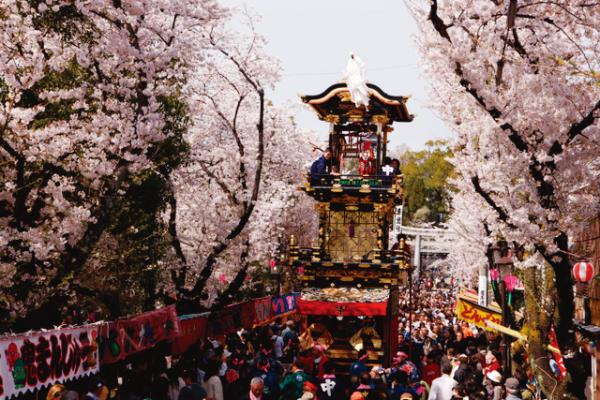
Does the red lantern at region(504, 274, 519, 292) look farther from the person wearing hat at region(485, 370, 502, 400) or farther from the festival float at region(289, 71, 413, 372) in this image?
the person wearing hat at region(485, 370, 502, 400)

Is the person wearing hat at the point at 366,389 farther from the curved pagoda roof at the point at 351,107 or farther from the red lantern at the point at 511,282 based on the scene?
the curved pagoda roof at the point at 351,107

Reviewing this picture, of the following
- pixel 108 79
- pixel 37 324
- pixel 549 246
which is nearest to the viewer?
pixel 549 246

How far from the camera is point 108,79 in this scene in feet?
53.6

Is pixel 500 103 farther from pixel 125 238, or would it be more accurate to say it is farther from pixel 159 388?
pixel 125 238

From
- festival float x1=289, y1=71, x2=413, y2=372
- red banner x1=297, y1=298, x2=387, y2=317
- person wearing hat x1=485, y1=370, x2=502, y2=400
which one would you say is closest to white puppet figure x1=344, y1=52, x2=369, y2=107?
festival float x1=289, y1=71, x2=413, y2=372

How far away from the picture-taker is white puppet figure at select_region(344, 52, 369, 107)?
84.0 ft

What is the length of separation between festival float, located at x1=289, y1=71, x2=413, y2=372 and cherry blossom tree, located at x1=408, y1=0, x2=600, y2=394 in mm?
12378

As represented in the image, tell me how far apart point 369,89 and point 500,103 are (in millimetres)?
14138

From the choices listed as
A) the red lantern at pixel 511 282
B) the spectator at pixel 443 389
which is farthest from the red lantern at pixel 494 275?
the spectator at pixel 443 389

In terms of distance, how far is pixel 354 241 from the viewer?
26.6m

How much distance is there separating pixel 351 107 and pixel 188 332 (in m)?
10.0

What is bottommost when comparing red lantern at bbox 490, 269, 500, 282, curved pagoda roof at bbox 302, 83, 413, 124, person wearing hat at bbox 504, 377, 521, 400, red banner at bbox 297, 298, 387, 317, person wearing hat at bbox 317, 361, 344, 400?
person wearing hat at bbox 317, 361, 344, 400

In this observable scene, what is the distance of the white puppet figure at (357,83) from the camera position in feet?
84.0

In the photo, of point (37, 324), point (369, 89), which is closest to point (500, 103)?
point (37, 324)
